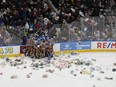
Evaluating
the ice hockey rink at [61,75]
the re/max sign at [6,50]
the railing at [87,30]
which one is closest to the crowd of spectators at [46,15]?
the railing at [87,30]

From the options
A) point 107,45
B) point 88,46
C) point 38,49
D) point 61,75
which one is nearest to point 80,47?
point 88,46

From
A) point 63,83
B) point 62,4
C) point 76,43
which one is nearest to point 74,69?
point 63,83

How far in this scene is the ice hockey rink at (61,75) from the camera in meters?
15.0

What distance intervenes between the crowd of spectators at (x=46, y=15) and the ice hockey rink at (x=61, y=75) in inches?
61.8

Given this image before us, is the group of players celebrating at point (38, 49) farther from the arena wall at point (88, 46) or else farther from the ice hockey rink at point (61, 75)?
the arena wall at point (88, 46)

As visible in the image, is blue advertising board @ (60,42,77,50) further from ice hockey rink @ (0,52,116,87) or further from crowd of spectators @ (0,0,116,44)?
ice hockey rink @ (0,52,116,87)

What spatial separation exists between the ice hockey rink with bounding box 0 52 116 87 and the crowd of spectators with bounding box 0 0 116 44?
5.15 feet

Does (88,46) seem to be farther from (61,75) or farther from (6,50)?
(61,75)

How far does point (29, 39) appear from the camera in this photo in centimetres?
1905

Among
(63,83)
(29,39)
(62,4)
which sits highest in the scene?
(62,4)

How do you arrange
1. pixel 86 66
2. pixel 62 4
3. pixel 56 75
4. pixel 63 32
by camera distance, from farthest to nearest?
pixel 62 4, pixel 63 32, pixel 86 66, pixel 56 75

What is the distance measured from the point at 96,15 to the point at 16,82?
8.27m

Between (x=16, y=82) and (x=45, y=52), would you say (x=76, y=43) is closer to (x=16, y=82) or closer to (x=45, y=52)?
(x=45, y=52)

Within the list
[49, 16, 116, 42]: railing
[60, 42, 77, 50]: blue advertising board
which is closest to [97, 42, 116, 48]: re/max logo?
[49, 16, 116, 42]: railing
